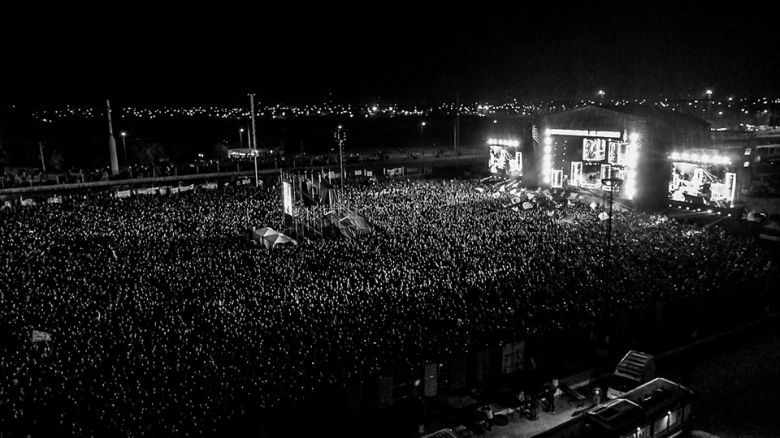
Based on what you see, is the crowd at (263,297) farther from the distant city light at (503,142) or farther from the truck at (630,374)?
the distant city light at (503,142)

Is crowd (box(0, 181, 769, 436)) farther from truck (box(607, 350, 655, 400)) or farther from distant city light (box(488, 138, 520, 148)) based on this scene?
distant city light (box(488, 138, 520, 148))

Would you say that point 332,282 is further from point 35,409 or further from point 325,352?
point 35,409

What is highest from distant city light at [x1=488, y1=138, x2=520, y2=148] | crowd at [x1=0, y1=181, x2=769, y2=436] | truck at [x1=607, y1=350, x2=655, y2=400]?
distant city light at [x1=488, y1=138, x2=520, y2=148]

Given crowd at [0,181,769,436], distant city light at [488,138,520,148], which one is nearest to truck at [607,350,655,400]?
crowd at [0,181,769,436]

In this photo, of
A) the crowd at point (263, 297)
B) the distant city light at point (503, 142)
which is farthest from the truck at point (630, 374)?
the distant city light at point (503, 142)

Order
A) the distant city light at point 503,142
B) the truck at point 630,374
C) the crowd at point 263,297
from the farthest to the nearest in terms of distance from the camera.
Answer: the distant city light at point 503,142
the truck at point 630,374
the crowd at point 263,297
